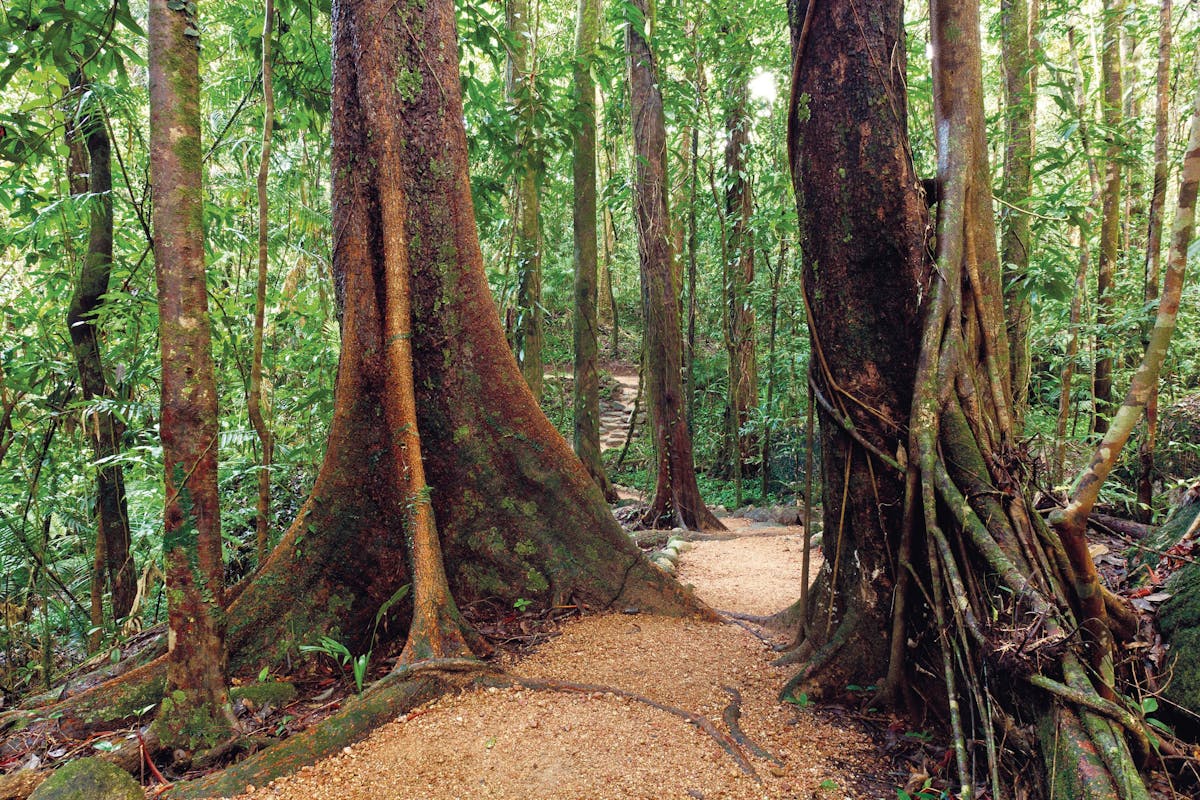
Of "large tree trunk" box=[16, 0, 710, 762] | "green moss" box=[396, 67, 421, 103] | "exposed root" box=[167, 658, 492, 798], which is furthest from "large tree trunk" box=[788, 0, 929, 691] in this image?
"green moss" box=[396, 67, 421, 103]

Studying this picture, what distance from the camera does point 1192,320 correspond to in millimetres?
6973

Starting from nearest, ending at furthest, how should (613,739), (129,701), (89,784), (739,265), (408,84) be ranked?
(89,784) → (613,739) → (129,701) → (408,84) → (739,265)

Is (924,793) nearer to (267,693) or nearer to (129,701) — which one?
(267,693)

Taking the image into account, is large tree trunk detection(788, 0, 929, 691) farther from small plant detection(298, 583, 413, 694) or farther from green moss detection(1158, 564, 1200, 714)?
small plant detection(298, 583, 413, 694)

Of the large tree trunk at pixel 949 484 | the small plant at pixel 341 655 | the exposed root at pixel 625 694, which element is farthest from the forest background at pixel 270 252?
the exposed root at pixel 625 694

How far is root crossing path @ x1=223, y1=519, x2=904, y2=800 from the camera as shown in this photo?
208 cm

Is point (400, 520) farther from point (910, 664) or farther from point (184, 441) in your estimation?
point (910, 664)

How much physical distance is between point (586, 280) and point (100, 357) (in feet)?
16.2

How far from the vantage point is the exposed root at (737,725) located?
2.33m

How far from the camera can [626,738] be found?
93.1 inches

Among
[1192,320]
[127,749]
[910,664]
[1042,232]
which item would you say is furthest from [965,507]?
[1192,320]

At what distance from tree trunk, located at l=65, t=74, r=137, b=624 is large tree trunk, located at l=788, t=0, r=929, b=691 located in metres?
4.52

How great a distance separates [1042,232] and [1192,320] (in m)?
3.48

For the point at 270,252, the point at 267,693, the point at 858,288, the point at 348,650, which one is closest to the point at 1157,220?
the point at 858,288
